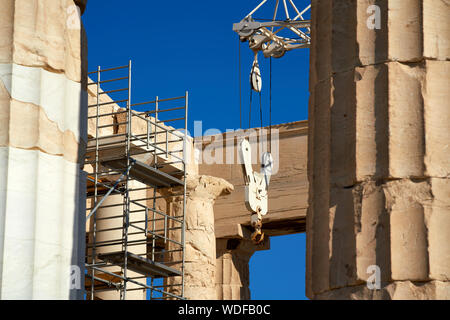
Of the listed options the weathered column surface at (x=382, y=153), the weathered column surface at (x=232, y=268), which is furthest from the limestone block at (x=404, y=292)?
the weathered column surface at (x=232, y=268)

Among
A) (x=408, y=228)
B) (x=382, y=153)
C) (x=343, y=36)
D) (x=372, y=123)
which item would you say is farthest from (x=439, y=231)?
(x=343, y=36)

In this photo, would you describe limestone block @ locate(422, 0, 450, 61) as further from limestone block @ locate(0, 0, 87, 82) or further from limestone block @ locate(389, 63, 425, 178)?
limestone block @ locate(0, 0, 87, 82)

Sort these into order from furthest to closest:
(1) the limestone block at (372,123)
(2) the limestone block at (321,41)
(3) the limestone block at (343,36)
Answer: (2) the limestone block at (321,41)
(3) the limestone block at (343,36)
(1) the limestone block at (372,123)

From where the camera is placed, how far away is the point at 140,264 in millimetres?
29531

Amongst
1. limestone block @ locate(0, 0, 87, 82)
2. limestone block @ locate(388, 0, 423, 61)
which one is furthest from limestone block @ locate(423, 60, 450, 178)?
limestone block @ locate(0, 0, 87, 82)

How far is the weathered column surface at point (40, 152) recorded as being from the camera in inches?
595

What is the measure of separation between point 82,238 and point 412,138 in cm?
467

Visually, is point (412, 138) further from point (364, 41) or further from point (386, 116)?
point (364, 41)

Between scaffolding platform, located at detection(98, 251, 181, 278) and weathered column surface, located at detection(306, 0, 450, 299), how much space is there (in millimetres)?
14080

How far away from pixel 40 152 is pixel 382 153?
4.33 m

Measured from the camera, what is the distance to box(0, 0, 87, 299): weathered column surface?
15125 mm

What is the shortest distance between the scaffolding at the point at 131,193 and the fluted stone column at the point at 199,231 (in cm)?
18

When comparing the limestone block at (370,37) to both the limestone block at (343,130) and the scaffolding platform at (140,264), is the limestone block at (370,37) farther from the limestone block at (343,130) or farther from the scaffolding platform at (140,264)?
the scaffolding platform at (140,264)

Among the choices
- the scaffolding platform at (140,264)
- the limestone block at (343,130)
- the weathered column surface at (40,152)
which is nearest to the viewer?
the limestone block at (343,130)
